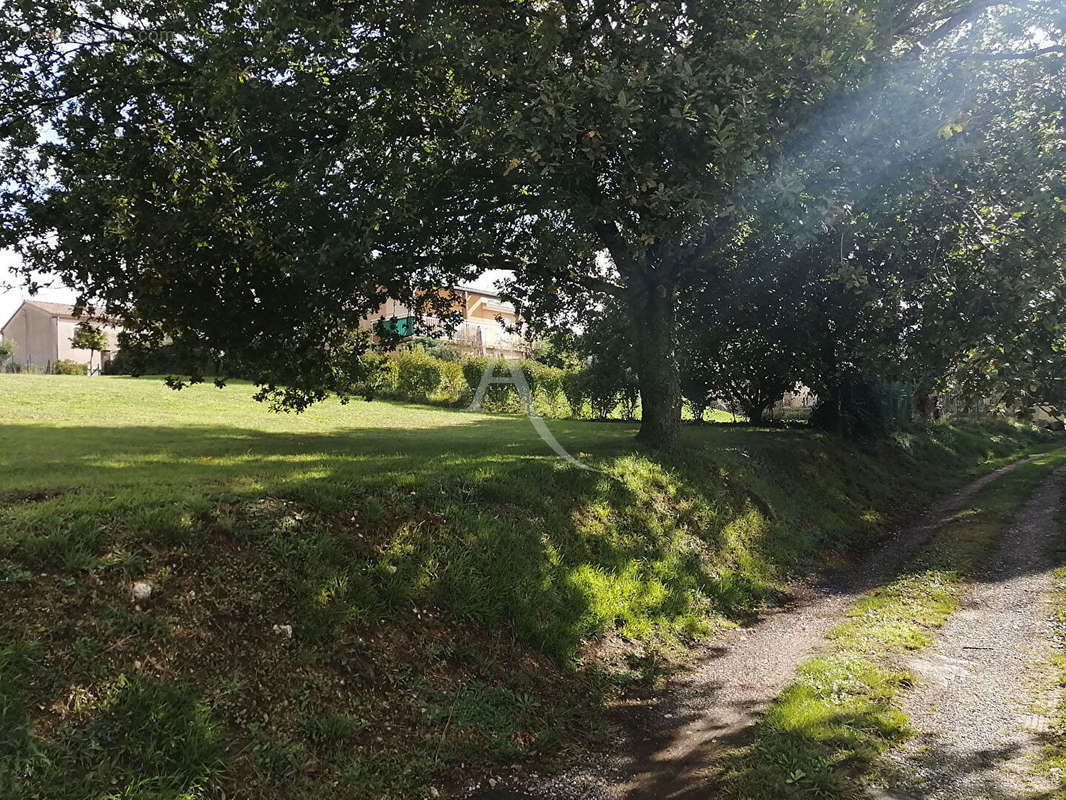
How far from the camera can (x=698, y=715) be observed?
5.96 meters

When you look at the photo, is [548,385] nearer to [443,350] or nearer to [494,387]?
[494,387]

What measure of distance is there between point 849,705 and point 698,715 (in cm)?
127

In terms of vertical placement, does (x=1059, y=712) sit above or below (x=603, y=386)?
below

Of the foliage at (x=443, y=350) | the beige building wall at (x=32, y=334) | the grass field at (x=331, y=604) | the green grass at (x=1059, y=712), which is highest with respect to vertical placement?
the beige building wall at (x=32, y=334)

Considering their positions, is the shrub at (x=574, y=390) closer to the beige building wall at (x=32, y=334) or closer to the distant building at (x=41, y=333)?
the distant building at (x=41, y=333)

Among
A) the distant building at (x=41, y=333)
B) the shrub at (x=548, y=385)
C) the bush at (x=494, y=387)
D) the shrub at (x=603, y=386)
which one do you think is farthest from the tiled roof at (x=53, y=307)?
the shrub at (x=603, y=386)

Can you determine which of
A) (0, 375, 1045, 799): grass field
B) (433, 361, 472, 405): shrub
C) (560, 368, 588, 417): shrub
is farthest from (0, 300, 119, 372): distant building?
(0, 375, 1045, 799): grass field

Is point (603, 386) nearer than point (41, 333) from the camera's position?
Yes

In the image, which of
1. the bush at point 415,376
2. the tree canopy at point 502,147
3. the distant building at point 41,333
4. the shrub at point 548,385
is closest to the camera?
the tree canopy at point 502,147

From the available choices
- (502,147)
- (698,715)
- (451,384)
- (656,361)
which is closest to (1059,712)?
(698,715)

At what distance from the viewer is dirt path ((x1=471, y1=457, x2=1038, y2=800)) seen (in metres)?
4.76

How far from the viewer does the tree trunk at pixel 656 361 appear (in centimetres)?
1229

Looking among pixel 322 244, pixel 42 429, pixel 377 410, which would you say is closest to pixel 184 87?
pixel 322 244

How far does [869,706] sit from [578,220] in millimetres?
6075
